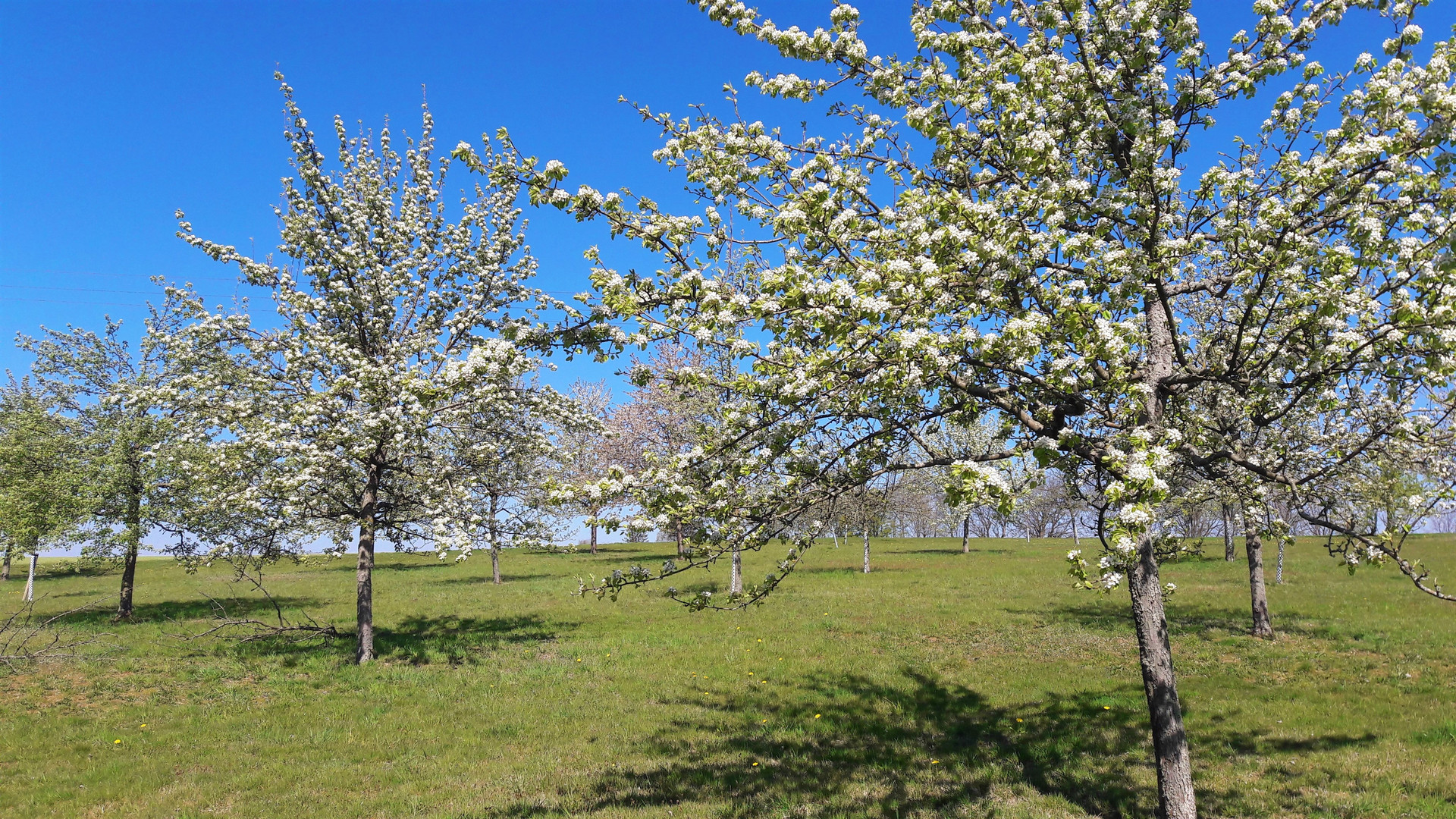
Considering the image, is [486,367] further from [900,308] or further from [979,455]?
[979,455]

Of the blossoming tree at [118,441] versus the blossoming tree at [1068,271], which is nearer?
the blossoming tree at [1068,271]

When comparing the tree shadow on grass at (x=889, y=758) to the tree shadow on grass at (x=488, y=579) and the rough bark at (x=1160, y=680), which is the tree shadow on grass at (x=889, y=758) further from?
the tree shadow on grass at (x=488, y=579)

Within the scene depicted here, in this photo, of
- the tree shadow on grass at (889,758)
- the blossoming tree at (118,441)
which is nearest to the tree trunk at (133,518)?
the blossoming tree at (118,441)

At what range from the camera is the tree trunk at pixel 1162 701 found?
7.28m

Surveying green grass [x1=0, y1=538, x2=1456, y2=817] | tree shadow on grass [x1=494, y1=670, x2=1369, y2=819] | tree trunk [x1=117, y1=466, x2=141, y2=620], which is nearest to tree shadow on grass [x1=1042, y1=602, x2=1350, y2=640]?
green grass [x1=0, y1=538, x2=1456, y2=817]

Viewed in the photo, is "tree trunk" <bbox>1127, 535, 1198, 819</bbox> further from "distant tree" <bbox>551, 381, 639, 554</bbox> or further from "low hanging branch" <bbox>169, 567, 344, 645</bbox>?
"low hanging branch" <bbox>169, 567, 344, 645</bbox>

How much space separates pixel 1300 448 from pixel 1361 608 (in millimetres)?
18194

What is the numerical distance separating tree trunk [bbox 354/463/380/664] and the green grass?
58 cm

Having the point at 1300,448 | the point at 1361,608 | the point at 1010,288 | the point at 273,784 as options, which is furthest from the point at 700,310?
the point at 1361,608

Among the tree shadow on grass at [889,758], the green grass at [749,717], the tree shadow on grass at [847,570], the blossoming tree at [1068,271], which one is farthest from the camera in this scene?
the tree shadow on grass at [847,570]

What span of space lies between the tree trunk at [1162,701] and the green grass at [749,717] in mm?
1390

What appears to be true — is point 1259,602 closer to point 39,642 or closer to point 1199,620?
point 1199,620

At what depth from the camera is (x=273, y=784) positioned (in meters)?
9.95

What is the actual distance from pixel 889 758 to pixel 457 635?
13845 mm
